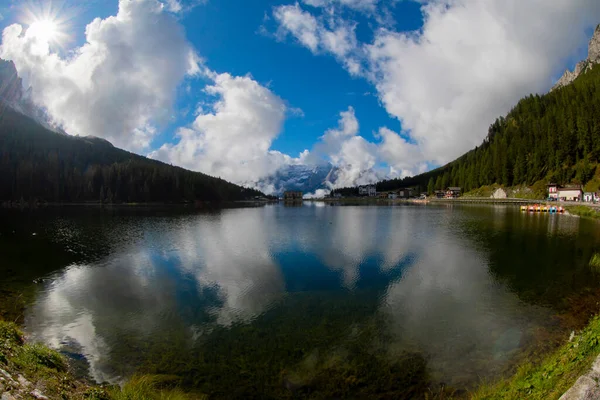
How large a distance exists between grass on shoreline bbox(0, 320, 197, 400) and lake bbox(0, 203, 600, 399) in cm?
112

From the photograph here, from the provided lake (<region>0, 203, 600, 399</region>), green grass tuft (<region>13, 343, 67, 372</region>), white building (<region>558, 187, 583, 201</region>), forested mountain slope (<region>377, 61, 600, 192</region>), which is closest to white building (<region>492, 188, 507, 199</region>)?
forested mountain slope (<region>377, 61, 600, 192</region>)

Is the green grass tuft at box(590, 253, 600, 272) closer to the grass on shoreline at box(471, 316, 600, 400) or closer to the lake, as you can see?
the lake

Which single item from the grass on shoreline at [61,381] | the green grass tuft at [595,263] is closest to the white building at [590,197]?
the green grass tuft at [595,263]

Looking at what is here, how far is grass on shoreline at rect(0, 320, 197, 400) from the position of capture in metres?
9.54

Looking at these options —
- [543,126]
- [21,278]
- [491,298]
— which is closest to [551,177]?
[543,126]

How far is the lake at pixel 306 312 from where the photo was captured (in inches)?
553

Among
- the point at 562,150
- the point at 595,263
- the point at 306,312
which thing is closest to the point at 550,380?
the point at 306,312

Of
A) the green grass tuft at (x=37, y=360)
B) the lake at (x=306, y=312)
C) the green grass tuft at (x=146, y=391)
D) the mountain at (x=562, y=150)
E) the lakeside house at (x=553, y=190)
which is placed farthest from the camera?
the mountain at (x=562, y=150)

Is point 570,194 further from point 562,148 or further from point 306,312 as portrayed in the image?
point 306,312

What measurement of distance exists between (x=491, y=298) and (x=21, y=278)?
41597 millimetres

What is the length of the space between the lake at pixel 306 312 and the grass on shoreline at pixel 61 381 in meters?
1.12

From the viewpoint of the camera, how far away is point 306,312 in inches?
829

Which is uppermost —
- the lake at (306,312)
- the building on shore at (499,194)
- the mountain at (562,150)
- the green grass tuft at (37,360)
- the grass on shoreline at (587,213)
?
the mountain at (562,150)

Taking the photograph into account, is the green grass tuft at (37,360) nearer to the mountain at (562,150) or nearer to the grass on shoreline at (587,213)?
the grass on shoreline at (587,213)
